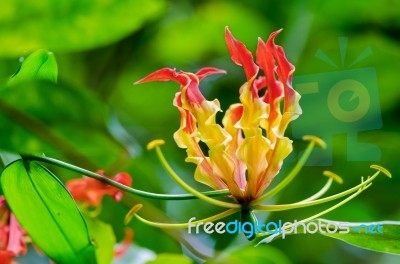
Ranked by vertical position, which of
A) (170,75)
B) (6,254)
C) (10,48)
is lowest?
(6,254)

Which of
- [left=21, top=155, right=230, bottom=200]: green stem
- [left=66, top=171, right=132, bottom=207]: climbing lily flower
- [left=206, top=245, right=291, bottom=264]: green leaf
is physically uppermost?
[left=66, top=171, right=132, bottom=207]: climbing lily flower

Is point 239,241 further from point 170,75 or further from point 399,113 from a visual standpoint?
point 170,75

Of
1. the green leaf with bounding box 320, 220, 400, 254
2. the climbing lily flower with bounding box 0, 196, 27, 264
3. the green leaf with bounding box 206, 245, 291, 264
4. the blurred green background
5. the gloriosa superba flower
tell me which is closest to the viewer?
the green leaf with bounding box 320, 220, 400, 254

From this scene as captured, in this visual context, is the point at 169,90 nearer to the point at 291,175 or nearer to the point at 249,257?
the point at 249,257

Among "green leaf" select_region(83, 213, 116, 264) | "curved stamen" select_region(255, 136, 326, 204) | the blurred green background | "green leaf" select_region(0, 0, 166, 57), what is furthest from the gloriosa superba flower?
"green leaf" select_region(0, 0, 166, 57)

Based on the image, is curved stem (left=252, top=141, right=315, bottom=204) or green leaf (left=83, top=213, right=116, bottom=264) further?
green leaf (left=83, top=213, right=116, bottom=264)

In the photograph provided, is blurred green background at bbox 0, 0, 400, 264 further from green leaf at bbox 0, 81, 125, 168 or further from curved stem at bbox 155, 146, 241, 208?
curved stem at bbox 155, 146, 241, 208

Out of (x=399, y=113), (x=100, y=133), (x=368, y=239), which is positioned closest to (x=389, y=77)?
(x=399, y=113)
